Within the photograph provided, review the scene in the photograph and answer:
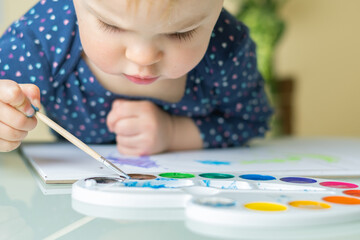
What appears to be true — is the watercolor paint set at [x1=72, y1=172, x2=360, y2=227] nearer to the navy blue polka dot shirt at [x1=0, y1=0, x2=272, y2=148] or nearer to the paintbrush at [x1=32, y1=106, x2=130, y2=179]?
the paintbrush at [x1=32, y1=106, x2=130, y2=179]

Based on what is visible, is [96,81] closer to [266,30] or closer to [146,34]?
[146,34]

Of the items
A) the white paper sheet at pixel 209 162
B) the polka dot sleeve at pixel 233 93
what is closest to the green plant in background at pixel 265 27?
the polka dot sleeve at pixel 233 93

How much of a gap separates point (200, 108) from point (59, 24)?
259mm

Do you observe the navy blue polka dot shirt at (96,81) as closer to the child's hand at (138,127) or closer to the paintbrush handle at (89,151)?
the child's hand at (138,127)

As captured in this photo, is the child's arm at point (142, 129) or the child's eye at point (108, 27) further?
the child's arm at point (142, 129)

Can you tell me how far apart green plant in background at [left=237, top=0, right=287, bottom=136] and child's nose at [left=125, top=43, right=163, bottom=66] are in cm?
129

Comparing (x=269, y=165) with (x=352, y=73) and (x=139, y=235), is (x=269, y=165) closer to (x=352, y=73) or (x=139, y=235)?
(x=139, y=235)

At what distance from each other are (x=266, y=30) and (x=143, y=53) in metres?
1.35

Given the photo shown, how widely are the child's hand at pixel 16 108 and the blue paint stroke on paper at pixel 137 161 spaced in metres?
0.12

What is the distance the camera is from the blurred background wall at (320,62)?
5.58 feet

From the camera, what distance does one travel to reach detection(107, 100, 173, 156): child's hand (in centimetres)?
67

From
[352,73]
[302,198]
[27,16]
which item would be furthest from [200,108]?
[352,73]

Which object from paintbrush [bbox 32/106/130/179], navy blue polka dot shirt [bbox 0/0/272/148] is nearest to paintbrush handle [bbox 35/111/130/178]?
paintbrush [bbox 32/106/130/179]

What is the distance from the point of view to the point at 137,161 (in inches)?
23.3
